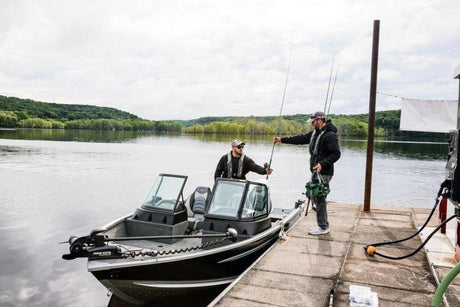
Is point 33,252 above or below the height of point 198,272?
below

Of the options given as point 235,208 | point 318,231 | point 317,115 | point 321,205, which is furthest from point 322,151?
point 235,208

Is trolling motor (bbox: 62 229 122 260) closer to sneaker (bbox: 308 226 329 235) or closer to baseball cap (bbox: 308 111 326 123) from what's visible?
sneaker (bbox: 308 226 329 235)

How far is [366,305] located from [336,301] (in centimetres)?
38

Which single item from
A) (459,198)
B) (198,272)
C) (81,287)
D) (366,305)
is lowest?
(81,287)

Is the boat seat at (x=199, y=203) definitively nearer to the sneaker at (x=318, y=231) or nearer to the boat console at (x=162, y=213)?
the boat console at (x=162, y=213)

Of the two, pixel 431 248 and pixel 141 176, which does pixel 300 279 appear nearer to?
pixel 431 248

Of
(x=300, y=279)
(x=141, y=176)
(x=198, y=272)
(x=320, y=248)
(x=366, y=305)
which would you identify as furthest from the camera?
(x=141, y=176)

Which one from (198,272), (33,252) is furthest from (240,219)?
(33,252)

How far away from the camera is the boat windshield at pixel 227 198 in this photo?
7082 millimetres

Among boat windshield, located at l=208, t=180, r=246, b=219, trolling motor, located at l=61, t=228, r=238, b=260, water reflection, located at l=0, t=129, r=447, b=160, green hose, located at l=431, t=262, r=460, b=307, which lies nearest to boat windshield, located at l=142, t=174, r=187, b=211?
boat windshield, located at l=208, t=180, r=246, b=219

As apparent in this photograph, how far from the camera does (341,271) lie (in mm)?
5723

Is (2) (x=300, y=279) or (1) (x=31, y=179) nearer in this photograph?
(2) (x=300, y=279)

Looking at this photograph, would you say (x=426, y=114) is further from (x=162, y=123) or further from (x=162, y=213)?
(x=162, y=123)

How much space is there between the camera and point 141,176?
86.0 feet
